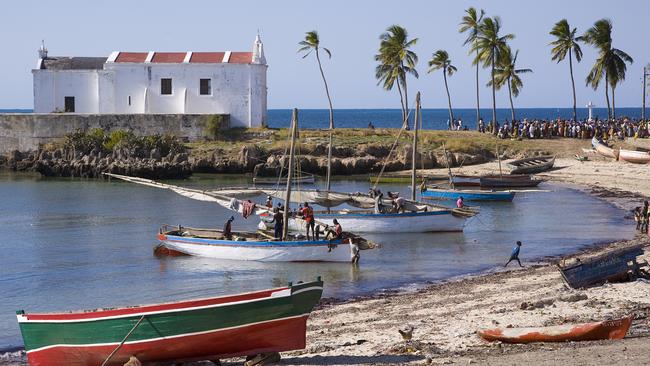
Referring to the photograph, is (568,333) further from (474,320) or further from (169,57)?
(169,57)

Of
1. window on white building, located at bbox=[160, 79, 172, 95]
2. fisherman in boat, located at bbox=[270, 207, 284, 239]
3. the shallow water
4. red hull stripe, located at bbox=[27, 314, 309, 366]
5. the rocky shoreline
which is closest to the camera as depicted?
red hull stripe, located at bbox=[27, 314, 309, 366]

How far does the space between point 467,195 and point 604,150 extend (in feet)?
56.1

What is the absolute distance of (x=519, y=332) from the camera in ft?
55.4

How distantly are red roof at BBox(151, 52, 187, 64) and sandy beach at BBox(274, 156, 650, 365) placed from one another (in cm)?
4941

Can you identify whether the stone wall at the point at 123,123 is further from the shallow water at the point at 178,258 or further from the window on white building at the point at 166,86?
the shallow water at the point at 178,258

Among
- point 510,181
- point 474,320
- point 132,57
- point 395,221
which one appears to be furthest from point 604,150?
point 474,320

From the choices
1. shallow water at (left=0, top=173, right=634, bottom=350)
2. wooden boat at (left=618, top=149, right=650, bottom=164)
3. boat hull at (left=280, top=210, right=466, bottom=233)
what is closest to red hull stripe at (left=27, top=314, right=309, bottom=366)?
shallow water at (left=0, top=173, right=634, bottom=350)

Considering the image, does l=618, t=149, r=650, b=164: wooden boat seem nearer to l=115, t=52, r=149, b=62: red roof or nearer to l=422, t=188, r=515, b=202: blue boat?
l=422, t=188, r=515, b=202: blue boat

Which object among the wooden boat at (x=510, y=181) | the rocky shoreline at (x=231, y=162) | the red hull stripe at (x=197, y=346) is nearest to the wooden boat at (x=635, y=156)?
the wooden boat at (x=510, y=181)

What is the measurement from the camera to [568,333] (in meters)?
16.5

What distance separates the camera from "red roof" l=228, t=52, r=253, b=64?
7231cm

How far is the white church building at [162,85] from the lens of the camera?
72.2 m

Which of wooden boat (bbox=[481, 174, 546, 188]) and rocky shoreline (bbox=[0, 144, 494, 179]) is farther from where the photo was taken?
rocky shoreline (bbox=[0, 144, 494, 179])

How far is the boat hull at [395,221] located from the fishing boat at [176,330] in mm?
20656
